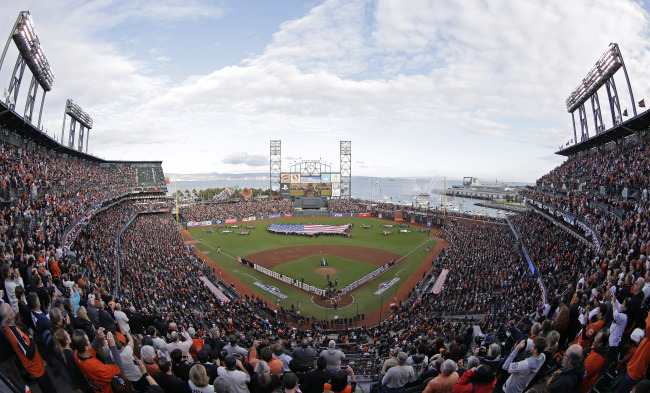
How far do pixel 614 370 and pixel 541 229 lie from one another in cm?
3260

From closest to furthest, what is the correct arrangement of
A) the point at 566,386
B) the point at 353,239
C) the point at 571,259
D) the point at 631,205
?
the point at 566,386
the point at 631,205
the point at 571,259
the point at 353,239

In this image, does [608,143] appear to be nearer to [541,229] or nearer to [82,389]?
[541,229]

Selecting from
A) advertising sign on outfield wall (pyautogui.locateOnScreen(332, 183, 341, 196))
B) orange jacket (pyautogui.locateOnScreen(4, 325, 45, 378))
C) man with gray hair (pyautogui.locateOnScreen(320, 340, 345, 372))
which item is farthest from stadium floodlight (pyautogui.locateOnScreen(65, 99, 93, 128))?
man with gray hair (pyautogui.locateOnScreen(320, 340, 345, 372))

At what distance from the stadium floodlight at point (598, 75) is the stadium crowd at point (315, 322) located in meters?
8.10

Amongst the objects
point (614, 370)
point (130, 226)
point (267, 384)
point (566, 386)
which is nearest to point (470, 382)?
point (566, 386)

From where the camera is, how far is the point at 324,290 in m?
29.5

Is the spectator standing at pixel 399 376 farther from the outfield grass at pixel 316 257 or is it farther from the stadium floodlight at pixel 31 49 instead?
the stadium floodlight at pixel 31 49

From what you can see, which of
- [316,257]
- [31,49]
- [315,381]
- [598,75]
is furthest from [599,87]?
[31,49]

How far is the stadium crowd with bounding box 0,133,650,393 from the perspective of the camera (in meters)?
5.34

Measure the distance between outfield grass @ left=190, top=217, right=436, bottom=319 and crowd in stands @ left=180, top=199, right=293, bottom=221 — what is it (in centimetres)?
464

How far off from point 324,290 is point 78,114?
48388mm

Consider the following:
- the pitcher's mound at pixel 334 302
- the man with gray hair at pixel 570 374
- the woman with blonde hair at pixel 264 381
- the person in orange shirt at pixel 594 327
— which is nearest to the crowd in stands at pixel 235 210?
the pitcher's mound at pixel 334 302

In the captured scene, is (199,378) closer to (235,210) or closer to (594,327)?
(594,327)

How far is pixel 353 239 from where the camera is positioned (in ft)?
171
